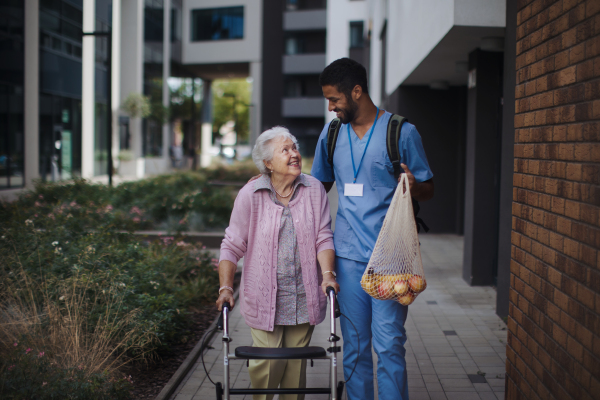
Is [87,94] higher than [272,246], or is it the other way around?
[87,94]

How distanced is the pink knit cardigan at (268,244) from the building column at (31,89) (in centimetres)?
1960

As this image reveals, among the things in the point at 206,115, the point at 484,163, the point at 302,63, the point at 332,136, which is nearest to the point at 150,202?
the point at 484,163

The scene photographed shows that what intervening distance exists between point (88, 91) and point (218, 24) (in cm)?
1978

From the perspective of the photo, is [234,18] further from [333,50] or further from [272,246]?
[272,246]

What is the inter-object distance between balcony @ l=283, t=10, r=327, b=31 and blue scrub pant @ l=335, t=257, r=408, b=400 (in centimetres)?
4595

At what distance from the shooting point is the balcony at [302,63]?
4706 centimetres

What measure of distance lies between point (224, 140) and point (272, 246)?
89191mm

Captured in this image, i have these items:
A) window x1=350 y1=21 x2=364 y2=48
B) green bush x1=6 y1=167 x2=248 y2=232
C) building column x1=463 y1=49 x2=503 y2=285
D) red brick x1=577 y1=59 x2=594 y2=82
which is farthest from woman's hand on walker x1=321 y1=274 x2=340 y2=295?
window x1=350 y1=21 x2=364 y2=48

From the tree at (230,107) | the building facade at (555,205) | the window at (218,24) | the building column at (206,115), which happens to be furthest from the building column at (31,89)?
the tree at (230,107)

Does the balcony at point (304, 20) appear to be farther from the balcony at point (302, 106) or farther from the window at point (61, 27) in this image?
the window at point (61, 27)

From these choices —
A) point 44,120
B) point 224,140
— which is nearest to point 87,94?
point 44,120

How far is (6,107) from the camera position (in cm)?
1972

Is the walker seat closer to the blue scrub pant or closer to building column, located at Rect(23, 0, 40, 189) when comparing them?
the blue scrub pant

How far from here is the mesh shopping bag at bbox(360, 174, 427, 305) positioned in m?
3.00
